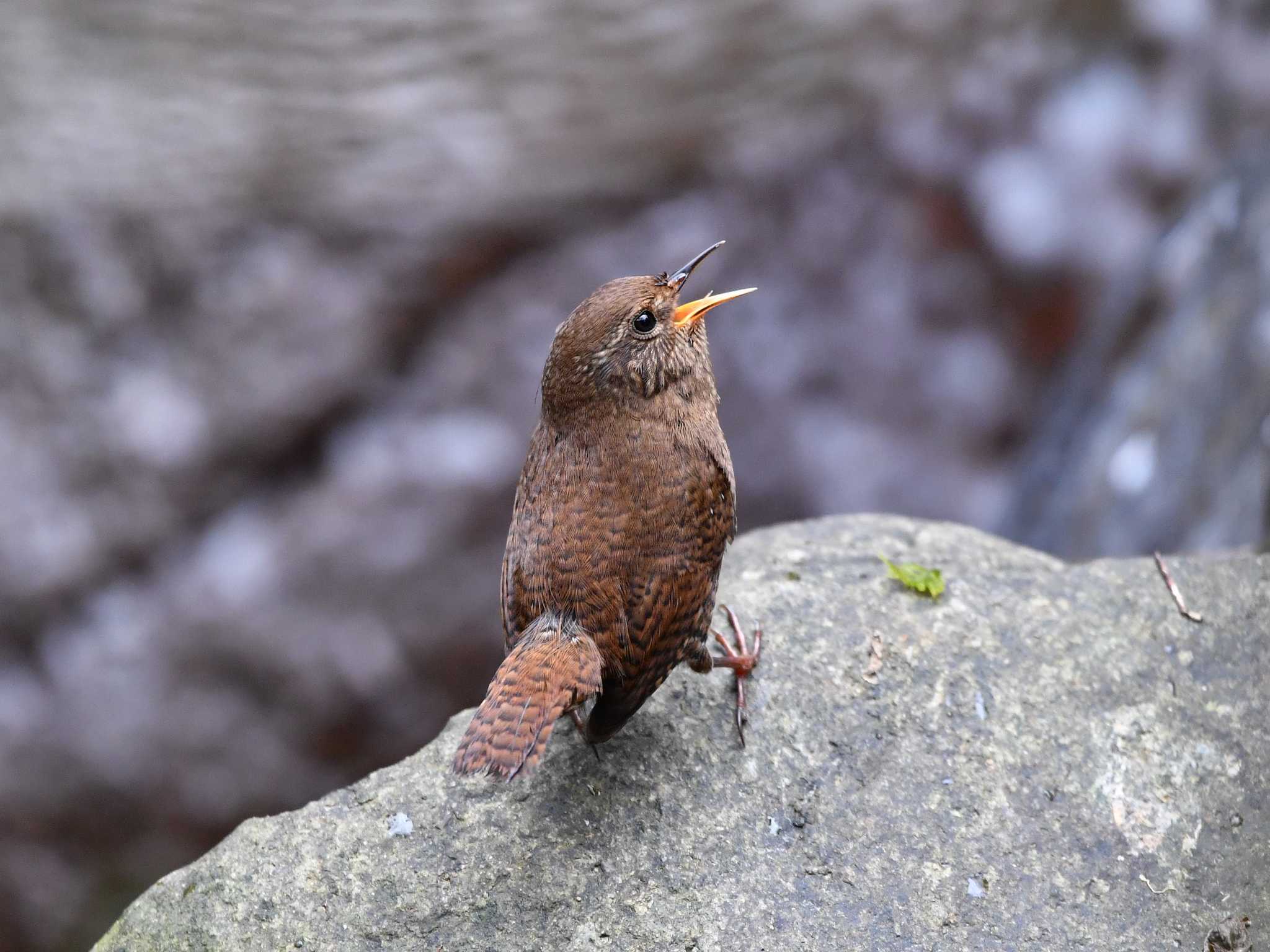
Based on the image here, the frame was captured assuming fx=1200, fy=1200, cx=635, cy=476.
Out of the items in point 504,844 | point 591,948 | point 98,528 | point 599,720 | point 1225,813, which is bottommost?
point 1225,813

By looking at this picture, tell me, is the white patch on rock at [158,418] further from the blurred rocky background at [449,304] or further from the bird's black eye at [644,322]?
the bird's black eye at [644,322]

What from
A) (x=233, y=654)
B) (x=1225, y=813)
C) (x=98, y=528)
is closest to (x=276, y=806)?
(x=233, y=654)

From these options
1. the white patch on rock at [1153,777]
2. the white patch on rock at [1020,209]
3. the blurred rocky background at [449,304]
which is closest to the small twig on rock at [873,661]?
the white patch on rock at [1153,777]

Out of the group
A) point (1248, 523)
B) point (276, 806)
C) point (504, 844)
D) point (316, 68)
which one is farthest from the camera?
point (316, 68)

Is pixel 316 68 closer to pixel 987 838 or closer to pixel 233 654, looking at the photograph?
pixel 233 654

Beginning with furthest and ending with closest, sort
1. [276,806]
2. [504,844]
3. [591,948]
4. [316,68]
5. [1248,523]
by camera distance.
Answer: [316,68] < [276,806] < [1248,523] < [504,844] < [591,948]

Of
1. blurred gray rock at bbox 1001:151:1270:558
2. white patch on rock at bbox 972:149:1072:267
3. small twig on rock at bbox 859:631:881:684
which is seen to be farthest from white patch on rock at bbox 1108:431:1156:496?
small twig on rock at bbox 859:631:881:684
